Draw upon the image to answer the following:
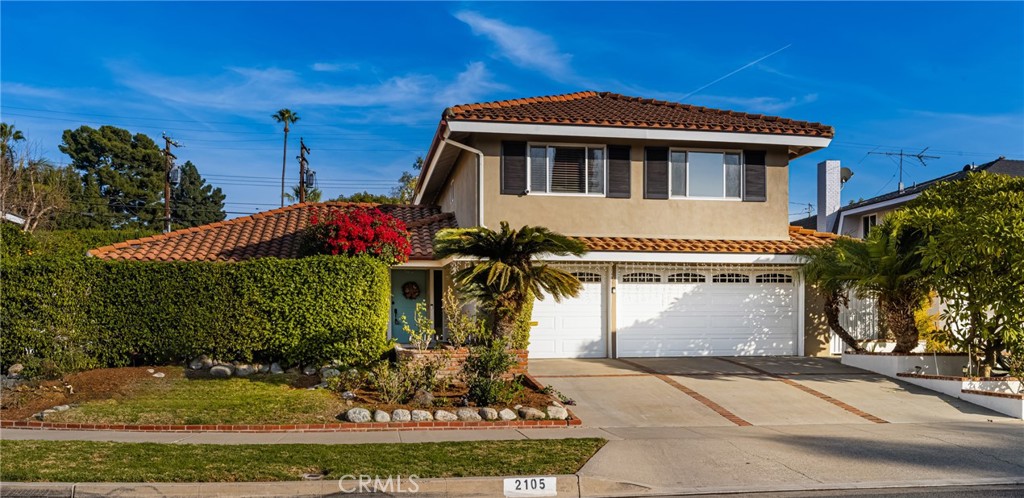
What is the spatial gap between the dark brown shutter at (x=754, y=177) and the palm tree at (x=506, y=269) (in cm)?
652

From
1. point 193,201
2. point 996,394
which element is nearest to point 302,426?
Result: point 996,394

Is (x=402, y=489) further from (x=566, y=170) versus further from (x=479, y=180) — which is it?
(x=566, y=170)

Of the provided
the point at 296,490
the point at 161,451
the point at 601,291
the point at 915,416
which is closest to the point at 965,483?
the point at 915,416

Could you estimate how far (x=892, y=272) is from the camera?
570 inches

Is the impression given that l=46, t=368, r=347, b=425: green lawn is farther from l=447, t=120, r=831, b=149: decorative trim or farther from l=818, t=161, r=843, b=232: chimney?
l=818, t=161, r=843, b=232: chimney

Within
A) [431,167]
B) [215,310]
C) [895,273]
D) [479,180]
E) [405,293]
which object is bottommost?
[215,310]

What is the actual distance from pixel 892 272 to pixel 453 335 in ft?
28.0

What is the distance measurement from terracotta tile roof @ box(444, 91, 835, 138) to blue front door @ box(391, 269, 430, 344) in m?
4.32

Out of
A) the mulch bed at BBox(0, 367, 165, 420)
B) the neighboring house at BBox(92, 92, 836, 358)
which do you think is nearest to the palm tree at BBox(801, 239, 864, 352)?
the neighboring house at BBox(92, 92, 836, 358)

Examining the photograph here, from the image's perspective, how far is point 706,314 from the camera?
1675 centimetres

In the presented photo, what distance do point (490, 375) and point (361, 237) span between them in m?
4.69

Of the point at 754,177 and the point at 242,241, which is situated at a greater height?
the point at 754,177

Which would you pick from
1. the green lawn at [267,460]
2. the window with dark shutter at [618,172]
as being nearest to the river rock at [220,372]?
the green lawn at [267,460]

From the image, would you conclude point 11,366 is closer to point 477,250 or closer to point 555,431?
point 477,250
